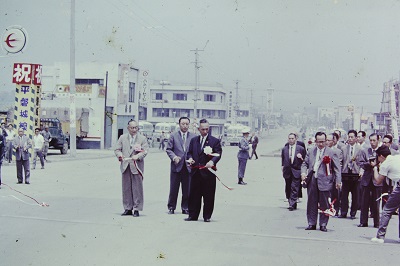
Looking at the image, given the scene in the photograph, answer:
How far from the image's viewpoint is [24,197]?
13.5 metres

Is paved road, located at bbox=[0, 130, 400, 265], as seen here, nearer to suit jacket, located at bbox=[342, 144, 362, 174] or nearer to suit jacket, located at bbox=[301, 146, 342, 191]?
suit jacket, located at bbox=[301, 146, 342, 191]

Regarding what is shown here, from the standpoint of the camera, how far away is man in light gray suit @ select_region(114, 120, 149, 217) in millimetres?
11095

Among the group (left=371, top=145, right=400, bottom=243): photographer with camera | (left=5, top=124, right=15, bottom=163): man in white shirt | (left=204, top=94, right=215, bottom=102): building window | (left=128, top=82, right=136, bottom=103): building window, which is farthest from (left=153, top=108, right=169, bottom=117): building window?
(left=371, top=145, right=400, bottom=243): photographer with camera

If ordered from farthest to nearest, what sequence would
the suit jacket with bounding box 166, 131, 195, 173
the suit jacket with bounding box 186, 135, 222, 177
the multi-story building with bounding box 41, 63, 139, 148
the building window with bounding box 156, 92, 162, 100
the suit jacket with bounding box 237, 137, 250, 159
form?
1. the building window with bounding box 156, 92, 162, 100
2. the multi-story building with bounding box 41, 63, 139, 148
3. the suit jacket with bounding box 237, 137, 250, 159
4. the suit jacket with bounding box 166, 131, 195, 173
5. the suit jacket with bounding box 186, 135, 222, 177

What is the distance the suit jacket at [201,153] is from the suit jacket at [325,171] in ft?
5.47

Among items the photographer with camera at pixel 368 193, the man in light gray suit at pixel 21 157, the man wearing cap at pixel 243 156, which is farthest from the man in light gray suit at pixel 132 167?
the man wearing cap at pixel 243 156

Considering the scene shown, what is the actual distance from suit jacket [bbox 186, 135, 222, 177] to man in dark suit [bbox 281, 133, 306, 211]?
9.14 ft

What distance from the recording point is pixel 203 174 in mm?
10812

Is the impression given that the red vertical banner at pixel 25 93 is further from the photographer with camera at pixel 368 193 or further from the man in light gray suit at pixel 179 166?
the photographer with camera at pixel 368 193

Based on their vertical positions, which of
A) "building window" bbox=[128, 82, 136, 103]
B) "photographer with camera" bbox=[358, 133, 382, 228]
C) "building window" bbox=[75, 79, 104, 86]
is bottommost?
"photographer with camera" bbox=[358, 133, 382, 228]

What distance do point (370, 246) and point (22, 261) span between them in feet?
16.6

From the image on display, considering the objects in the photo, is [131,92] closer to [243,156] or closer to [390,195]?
[243,156]

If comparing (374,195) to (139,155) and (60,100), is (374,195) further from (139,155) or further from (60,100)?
(60,100)

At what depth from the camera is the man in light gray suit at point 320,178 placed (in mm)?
10297
